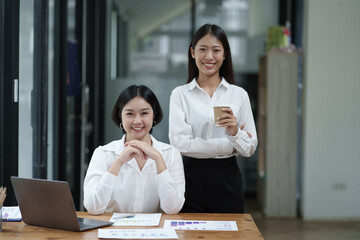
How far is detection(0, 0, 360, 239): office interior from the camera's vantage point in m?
3.96

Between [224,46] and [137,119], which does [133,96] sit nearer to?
[137,119]

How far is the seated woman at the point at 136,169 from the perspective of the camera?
88.6 inches

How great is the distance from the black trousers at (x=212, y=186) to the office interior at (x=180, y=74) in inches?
46.5

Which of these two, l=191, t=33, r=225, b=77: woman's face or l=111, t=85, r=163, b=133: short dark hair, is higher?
l=191, t=33, r=225, b=77: woman's face

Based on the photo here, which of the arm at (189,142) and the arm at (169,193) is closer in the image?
the arm at (169,193)

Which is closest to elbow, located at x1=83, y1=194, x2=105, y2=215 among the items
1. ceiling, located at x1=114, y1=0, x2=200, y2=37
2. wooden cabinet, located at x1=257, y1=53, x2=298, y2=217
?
wooden cabinet, located at x1=257, y1=53, x2=298, y2=217

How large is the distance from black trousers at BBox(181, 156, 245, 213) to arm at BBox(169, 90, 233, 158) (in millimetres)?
67

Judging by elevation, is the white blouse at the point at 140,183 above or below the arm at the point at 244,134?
below

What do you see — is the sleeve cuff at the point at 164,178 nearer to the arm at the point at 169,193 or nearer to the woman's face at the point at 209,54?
the arm at the point at 169,193

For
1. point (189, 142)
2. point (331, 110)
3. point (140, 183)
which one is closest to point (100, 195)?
point (140, 183)

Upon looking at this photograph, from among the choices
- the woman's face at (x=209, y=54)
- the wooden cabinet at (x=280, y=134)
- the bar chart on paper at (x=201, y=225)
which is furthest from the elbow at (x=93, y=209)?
the wooden cabinet at (x=280, y=134)

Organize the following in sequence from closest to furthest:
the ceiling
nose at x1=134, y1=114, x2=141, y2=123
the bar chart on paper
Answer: the bar chart on paper → nose at x1=134, y1=114, x2=141, y2=123 → the ceiling

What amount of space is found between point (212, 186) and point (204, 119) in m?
0.34

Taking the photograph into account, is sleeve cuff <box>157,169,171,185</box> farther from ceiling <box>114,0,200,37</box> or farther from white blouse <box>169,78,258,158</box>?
ceiling <box>114,0,200,37</box>
